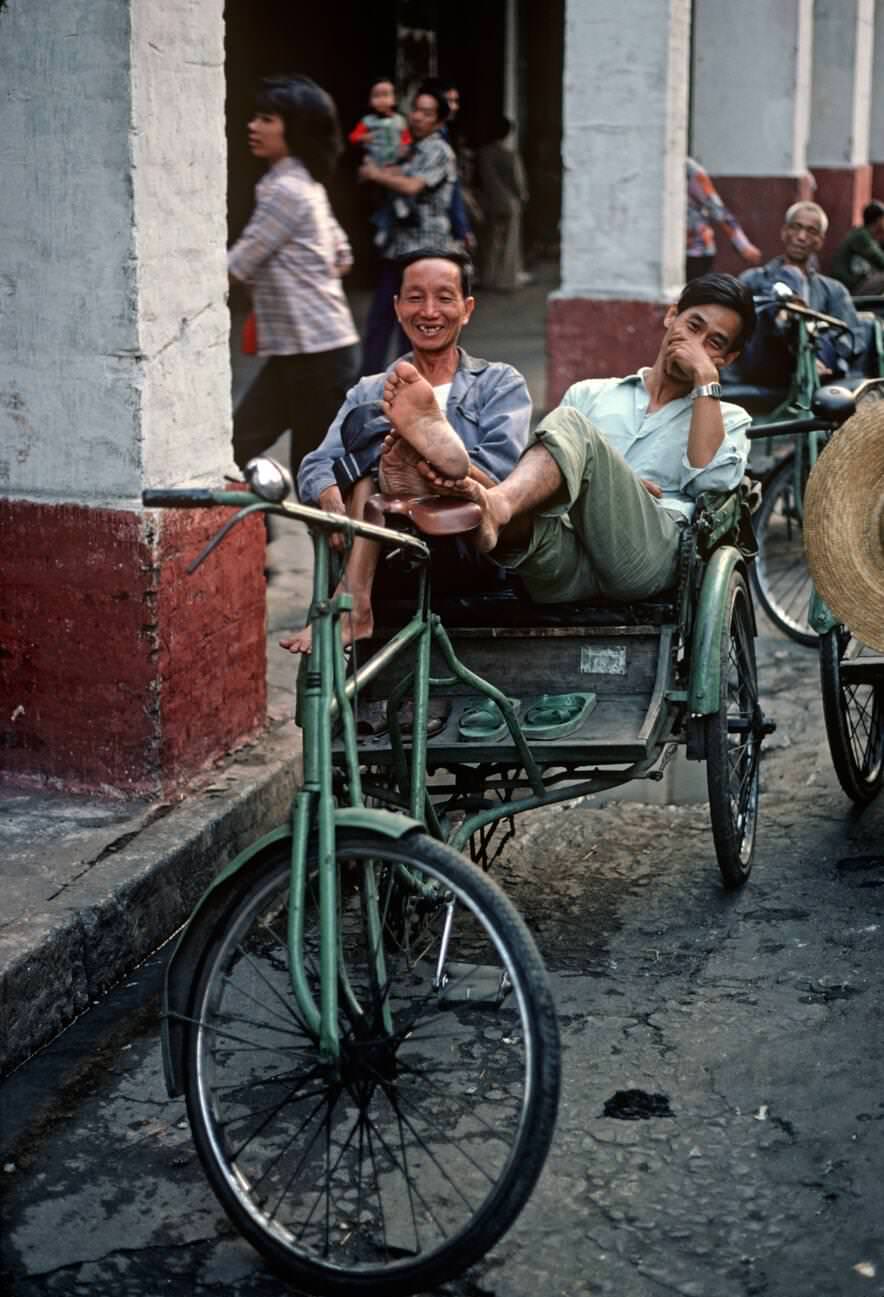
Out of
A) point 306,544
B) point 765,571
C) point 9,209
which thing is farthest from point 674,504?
point 306,544

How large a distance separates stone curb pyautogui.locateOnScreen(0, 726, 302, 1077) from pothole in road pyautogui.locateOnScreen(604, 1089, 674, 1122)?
1.19m

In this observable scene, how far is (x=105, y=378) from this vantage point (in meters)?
4.92

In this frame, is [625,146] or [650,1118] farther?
[625,146]

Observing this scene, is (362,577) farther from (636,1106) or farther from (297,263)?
(297,263)

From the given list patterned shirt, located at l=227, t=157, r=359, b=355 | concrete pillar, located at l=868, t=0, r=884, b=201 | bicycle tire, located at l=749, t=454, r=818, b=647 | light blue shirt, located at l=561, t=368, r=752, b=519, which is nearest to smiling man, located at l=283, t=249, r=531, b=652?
light blue shirt, located at l=561, t=368, r=752, b=519

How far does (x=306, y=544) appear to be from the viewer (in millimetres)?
8461

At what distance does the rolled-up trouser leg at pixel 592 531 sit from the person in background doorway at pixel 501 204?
15.6 meters

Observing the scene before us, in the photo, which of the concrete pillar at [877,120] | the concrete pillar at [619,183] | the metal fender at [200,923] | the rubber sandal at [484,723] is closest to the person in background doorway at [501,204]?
the concrete pillar at [877,120]

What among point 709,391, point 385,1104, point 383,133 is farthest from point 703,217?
point 385,1104

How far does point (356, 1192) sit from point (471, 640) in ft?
4.95

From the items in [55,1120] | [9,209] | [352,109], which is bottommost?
[55,1120]

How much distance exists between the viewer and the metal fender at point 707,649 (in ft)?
15.0

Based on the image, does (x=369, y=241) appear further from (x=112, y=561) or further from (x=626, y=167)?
(x=112, y=561)

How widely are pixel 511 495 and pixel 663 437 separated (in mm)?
1097
